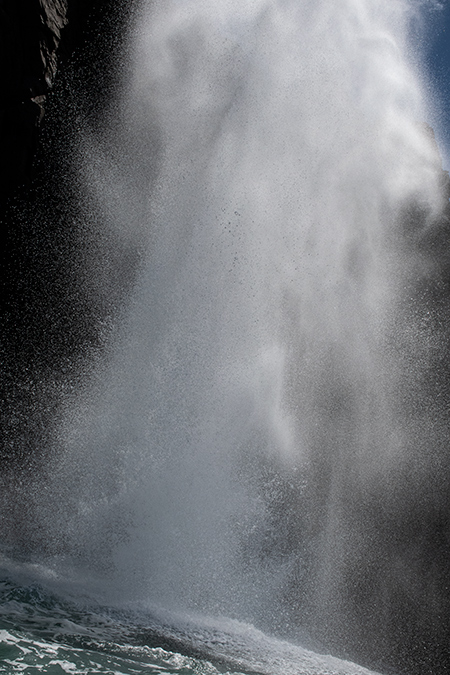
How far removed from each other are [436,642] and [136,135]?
88.7 feet

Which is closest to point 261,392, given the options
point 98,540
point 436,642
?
point 98,540

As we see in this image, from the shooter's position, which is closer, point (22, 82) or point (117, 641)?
point (117, 641)

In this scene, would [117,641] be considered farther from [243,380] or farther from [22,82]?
[22,82]

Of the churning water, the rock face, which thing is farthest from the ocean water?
the rock face

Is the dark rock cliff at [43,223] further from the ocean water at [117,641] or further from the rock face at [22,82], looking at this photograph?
the ocean water at [117,641]

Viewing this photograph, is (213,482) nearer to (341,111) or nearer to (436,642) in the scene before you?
(436,642)

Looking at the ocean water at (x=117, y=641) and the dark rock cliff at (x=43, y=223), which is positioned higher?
the dark rock cliff at (x=43, y=223)

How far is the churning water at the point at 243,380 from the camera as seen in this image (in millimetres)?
13531

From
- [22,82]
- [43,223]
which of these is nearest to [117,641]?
[43,223]

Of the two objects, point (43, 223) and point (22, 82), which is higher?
point (22, 82)

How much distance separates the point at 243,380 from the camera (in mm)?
17922

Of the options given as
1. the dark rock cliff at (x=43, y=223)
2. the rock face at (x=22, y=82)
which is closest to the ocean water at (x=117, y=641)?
the dark rock cliff at (x=43, y=223)

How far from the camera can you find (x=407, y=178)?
2952 cm

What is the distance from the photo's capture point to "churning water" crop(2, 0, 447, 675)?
44.4 feet
